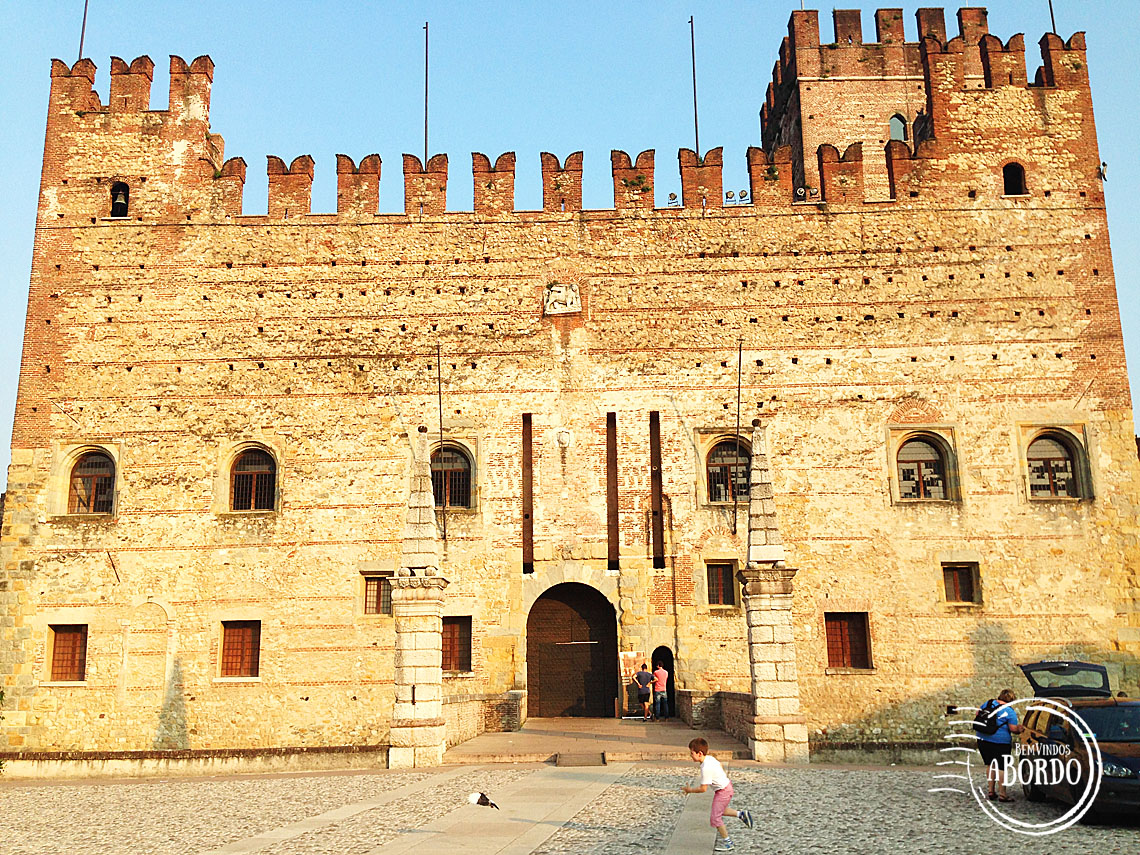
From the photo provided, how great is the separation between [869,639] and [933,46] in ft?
38.5

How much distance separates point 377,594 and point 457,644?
1.68 m

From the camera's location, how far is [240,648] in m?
17.7

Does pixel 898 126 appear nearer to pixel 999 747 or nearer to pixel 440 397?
pixel 440 397

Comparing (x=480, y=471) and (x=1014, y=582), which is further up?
(x=480, y=471)

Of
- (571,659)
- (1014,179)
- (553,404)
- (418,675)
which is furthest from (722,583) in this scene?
(1014,179)

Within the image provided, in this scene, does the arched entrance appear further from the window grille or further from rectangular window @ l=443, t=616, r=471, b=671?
the window grille

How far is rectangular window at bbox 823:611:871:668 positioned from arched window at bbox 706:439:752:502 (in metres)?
2.67

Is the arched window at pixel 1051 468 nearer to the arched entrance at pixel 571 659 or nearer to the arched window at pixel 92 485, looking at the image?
the arched entrance at pixel 571 659

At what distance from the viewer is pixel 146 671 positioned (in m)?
17.4

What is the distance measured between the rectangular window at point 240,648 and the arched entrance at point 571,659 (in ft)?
15.9

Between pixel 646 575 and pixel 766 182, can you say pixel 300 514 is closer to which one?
pixel 646 575

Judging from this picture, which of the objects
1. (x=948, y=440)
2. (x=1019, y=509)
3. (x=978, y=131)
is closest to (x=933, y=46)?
(x=978, y=131)

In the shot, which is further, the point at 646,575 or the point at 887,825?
the point at 646,575

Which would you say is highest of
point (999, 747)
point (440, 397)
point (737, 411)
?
point (440, 397)
